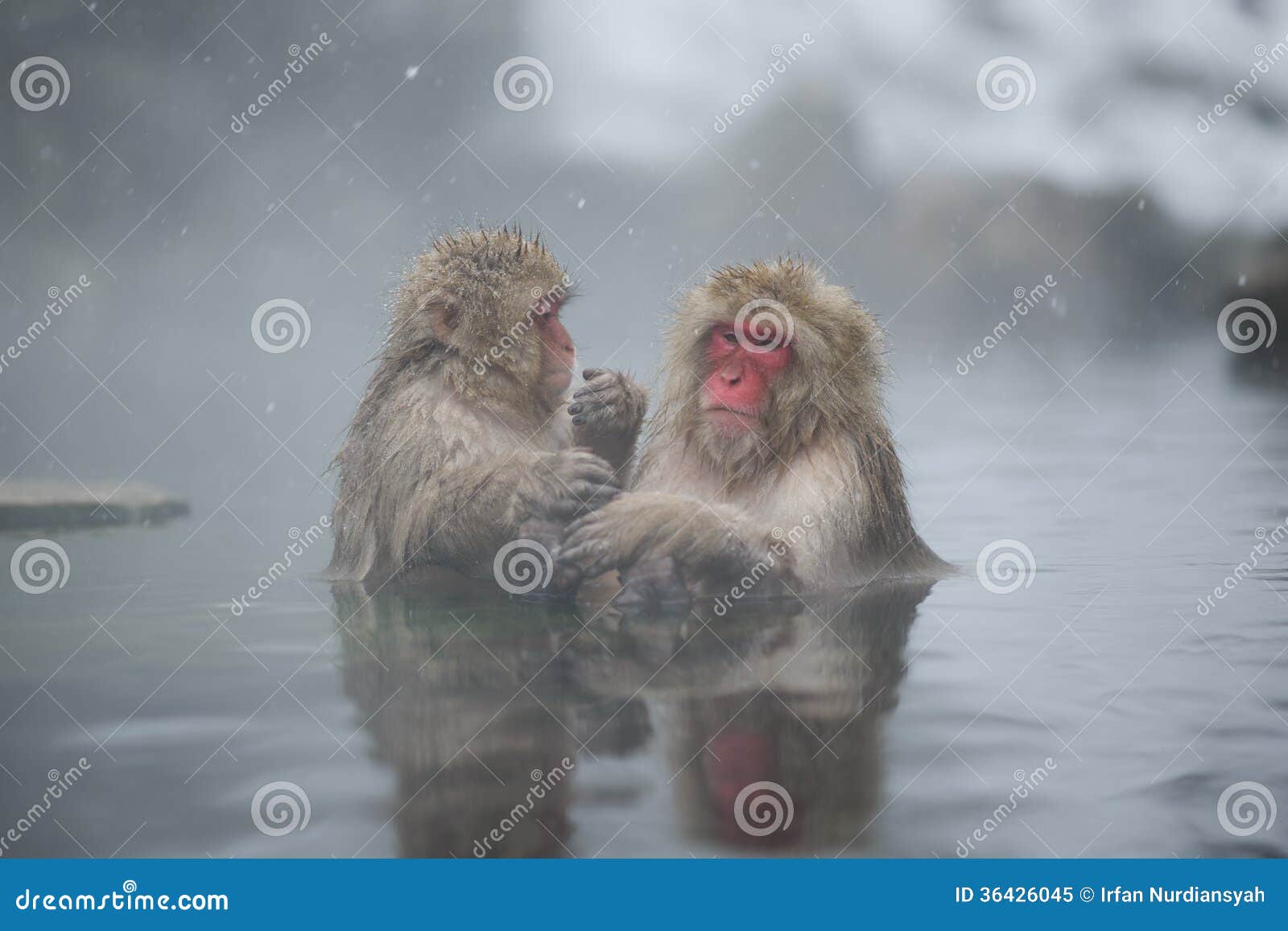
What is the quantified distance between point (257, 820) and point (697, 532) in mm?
1602

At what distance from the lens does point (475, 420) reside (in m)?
3.98

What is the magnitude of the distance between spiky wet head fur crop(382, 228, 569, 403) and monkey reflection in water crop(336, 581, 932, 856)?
815 mm

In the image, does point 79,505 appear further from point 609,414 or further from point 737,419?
point 737,419

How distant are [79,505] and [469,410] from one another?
261cm

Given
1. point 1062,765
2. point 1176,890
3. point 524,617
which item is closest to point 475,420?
point 524,617

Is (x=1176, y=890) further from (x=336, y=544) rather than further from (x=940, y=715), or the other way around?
(x=336, y=544)

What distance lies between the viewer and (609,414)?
13.1 feet

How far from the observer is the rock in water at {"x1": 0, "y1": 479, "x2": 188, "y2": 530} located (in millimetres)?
5211

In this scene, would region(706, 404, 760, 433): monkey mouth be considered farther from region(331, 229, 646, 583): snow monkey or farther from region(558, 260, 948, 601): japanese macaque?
region(331, 229, 646, 583): snow monkey

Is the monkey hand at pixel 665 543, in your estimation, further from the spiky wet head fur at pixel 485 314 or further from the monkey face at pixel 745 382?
the spiky wet head fur at pixel 485 314

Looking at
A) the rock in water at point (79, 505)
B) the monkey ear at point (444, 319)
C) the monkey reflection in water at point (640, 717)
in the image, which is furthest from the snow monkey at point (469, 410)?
the rock in water at point (79, 505)

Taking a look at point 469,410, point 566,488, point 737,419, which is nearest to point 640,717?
point 566,488

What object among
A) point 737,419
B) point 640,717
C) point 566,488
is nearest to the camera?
point 640,717

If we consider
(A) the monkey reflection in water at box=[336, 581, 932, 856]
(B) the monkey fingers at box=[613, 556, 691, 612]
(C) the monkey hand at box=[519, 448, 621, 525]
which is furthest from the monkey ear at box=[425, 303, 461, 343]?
(B) the monkey fingers at box=[613, 556, 691, 612]
